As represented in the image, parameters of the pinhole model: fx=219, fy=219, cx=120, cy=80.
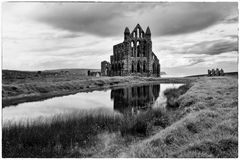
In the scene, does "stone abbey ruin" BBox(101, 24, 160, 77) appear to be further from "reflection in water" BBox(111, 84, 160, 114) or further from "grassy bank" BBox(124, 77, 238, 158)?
"grassy bank" BBox(124, 77, 238, 158)

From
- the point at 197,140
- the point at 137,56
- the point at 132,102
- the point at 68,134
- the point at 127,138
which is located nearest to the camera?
the point at 197,140

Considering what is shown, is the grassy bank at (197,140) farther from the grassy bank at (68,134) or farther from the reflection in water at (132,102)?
the reflection in water at (132,102)

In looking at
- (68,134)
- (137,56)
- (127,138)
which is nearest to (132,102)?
(127,138)

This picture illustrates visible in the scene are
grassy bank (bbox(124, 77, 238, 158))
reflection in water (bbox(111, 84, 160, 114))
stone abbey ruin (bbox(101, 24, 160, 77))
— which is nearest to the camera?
grassy bank (bbox(124, 77, 238, 158))

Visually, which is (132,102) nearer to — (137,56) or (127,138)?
(127,138)

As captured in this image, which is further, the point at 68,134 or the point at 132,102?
the point at 132,102

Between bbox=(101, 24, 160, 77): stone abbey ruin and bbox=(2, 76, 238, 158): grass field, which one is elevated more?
bbox=(101, 24, 160, 77): stone abbey ruin

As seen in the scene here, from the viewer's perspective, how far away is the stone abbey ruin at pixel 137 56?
6381 centimetres

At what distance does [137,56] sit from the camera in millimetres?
66062

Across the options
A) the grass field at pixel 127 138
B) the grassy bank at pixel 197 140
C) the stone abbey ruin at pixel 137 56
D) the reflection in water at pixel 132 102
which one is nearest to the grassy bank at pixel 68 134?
the grass field at pixel 127 138

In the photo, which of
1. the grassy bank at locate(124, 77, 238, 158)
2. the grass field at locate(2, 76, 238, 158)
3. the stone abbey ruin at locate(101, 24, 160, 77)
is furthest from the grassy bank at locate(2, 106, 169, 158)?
the stone abbey ruin at locate(101, 24, 160, 77)

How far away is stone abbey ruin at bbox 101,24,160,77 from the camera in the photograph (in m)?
63.8

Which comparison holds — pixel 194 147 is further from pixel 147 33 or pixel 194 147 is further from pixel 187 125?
pixel 147 33

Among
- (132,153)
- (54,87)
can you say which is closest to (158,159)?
(132,153)
